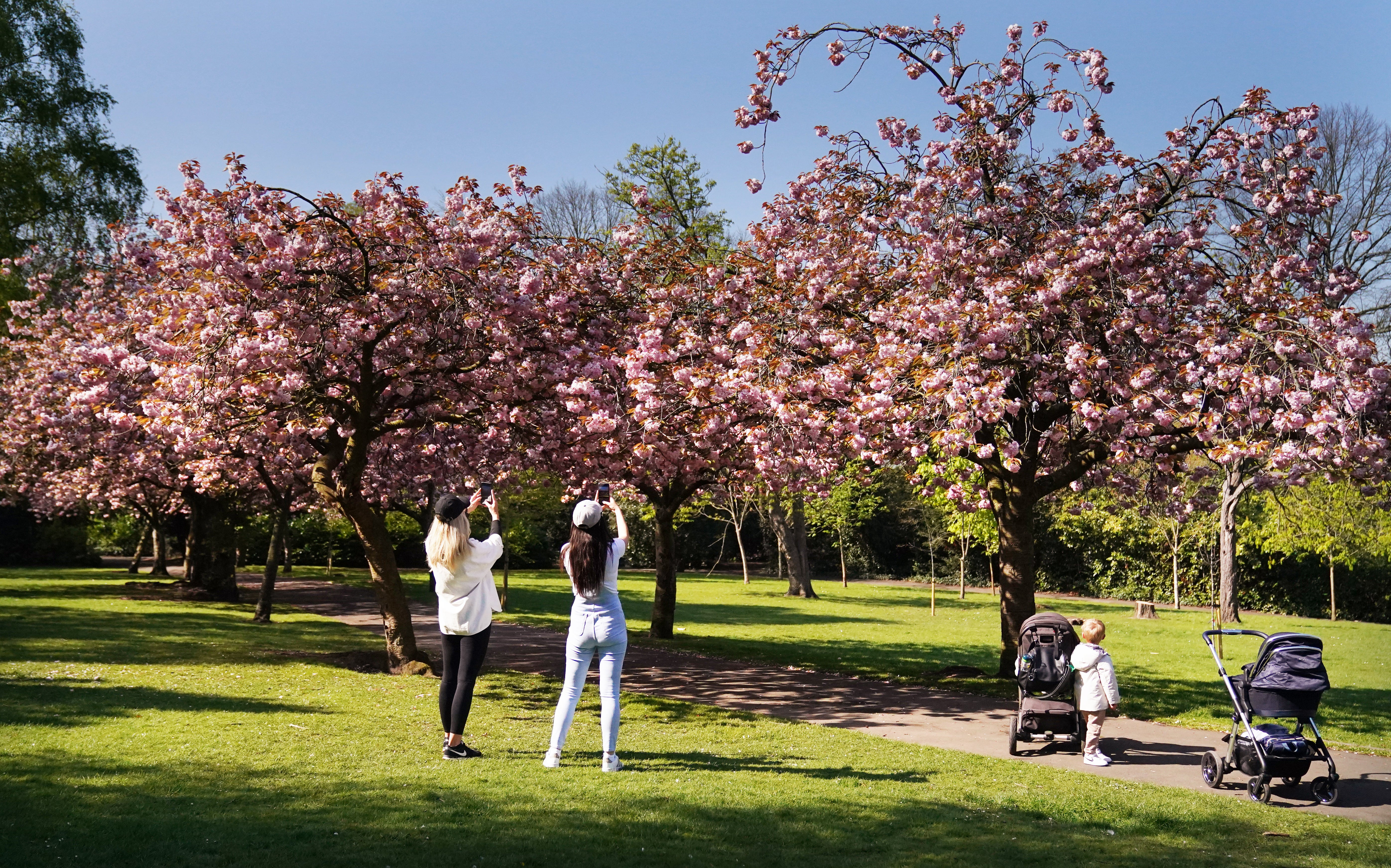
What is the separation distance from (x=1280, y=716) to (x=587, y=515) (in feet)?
17.0

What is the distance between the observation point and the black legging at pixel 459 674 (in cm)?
698

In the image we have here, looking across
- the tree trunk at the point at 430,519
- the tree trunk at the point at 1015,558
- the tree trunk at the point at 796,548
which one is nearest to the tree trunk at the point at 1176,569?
the tree trunk at the point at 796,548

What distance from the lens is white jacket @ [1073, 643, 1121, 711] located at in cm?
786

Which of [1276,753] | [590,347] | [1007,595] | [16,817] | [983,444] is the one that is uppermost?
[590,347]

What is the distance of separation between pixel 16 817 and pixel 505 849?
271 cm

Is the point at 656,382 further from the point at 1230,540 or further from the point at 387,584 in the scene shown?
the point at 1230,540

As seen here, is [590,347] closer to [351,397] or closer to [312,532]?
[351,397]

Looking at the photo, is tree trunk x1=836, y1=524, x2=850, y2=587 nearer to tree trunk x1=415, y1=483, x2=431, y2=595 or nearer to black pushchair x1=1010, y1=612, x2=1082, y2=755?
tree trunk x1=415, y1=483, x2=431, y2=595

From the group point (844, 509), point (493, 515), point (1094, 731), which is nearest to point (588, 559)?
point (493, 515)

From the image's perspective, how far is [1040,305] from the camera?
9836 mm

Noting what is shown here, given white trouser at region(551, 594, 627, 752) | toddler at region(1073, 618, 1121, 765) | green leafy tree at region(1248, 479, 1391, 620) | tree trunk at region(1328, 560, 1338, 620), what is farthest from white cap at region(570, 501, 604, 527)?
tree trunk at region(1328, 560, 1338, 620)

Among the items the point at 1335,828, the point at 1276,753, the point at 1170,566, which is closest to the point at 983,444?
the point at 1276,753

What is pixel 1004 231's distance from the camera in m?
11.4

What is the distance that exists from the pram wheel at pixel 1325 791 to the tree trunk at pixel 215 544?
22866mm
